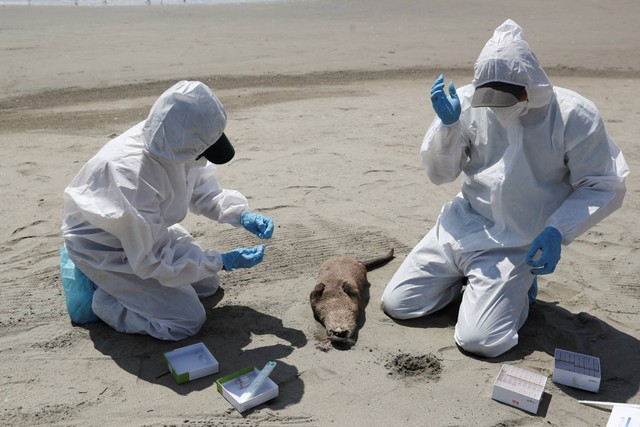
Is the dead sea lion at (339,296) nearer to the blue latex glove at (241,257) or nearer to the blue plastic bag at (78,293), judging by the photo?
the blue latex glove at (241,257)

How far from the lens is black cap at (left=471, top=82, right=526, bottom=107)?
11.5 feet

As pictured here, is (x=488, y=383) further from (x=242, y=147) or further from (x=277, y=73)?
(x=277, y=73)

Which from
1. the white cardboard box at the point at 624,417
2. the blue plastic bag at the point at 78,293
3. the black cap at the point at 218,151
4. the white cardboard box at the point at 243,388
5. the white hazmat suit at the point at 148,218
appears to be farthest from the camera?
the blue plastic bag at the point at 78,293

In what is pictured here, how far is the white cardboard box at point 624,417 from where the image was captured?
3053 mm

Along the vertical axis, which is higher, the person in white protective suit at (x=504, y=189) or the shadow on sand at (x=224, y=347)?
the person in white protective suit at (x=504, y=189)

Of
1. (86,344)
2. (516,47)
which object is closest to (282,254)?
(86,344)

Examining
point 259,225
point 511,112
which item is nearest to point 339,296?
point 259,225

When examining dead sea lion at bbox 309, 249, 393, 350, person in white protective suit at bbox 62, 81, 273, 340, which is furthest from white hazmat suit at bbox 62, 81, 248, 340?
dead sea lion at bbox 309, 249, 393, 350

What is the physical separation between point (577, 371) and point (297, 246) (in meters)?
2.13

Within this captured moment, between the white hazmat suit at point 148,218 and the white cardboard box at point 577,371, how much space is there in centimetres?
185

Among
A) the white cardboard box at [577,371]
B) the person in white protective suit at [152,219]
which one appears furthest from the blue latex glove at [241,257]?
the white cardboard box at [577,371]

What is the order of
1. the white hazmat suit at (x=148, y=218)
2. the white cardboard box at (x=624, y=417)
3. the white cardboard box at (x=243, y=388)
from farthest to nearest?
1. the white hazmat suit at (x=148, y=218)
2. the white cardboard box at (x=243, y=388)
3. the white cardboard box at (x=624, y=417)

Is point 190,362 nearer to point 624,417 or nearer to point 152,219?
point 152,219

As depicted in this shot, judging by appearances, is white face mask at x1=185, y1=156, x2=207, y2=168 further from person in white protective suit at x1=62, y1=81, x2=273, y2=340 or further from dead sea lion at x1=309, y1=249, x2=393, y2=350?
dead sea lion at x1=309, y1=249, x2=393, y2=350
